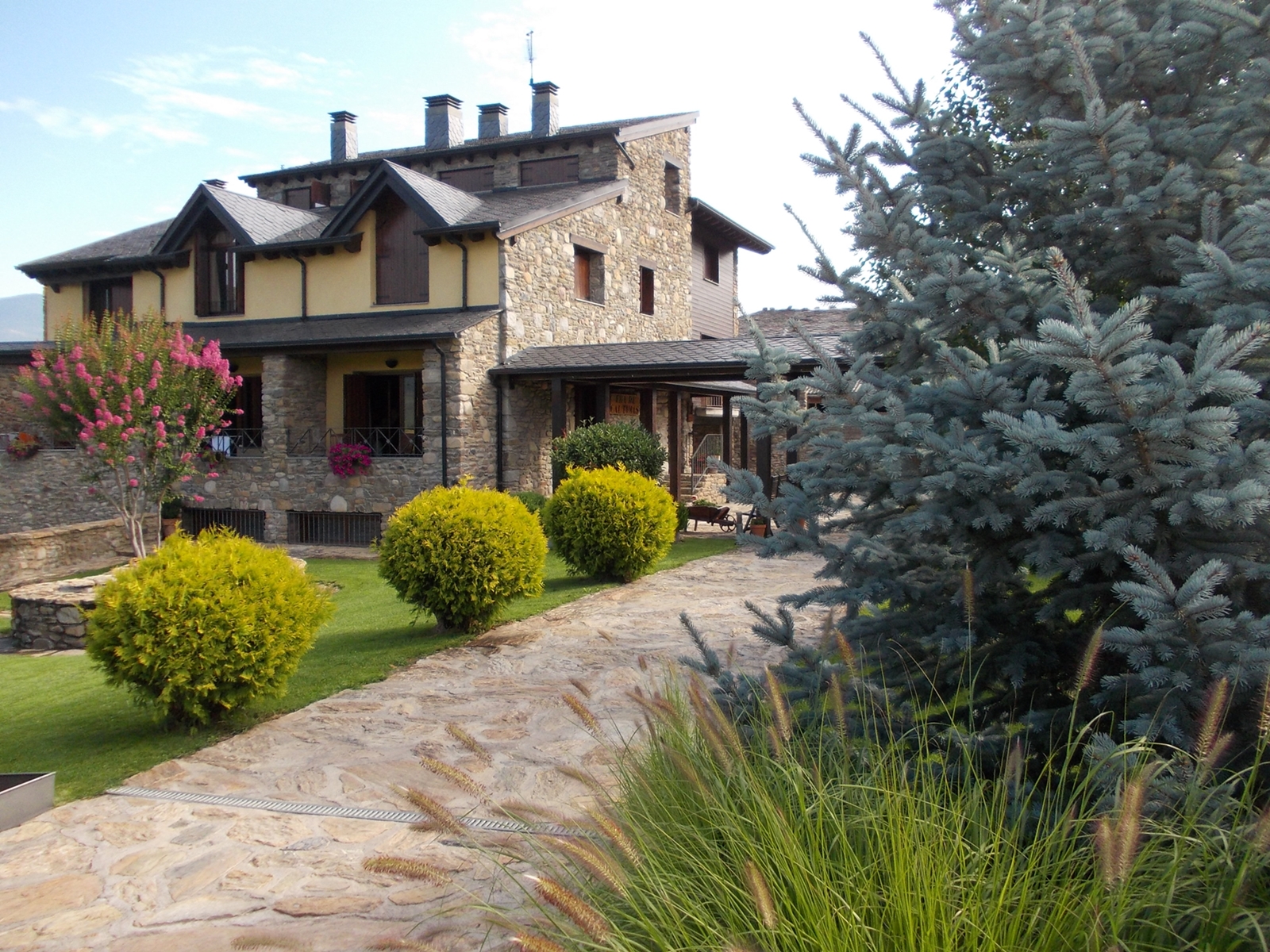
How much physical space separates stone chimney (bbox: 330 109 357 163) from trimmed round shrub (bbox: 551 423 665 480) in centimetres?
1448

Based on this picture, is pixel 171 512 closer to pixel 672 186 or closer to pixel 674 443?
pixel 674 443

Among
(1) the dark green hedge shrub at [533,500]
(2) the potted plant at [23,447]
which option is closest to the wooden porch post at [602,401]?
(1) the dark green hedge shrub at [533,500]

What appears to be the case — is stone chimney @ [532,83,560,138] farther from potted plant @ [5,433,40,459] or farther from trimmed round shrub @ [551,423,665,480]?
potted plant @ [5,433,40,459]

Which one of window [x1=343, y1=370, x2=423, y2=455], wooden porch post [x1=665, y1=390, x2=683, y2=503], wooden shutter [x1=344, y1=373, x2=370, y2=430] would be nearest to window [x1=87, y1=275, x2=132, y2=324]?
wooden shutter [x1=344, y1=373, x2=370, y2=430]

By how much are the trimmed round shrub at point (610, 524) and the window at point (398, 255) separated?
8600 mm

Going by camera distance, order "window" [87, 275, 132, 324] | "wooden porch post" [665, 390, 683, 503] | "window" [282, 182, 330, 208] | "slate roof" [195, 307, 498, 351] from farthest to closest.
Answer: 1. "window" [282, 182, 330, 208]
2. "window" [87, 275, 132, 324]
3. "wooden porch post" [665, 390, 683, 503]
4. "slate roof" [195, 307, 498, 351]

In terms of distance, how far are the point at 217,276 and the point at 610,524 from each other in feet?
46.6

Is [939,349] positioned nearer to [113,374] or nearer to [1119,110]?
[1119,110]

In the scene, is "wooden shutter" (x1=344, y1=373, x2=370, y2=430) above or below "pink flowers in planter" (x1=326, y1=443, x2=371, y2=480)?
above

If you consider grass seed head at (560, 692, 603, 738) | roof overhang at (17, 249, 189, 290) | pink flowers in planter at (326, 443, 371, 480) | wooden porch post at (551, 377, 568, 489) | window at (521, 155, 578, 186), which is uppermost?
window at (521, 155, 578, 186)

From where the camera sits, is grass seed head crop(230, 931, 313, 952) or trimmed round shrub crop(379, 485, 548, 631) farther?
trimmed round shrub crop(379, 485, 548, 631)

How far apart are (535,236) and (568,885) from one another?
17.2 metres

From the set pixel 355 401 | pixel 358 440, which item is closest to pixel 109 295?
pixel 355 401

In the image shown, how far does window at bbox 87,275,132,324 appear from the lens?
2262cm
